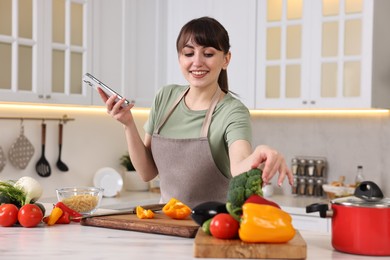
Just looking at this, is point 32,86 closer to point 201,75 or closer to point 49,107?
point 49,107

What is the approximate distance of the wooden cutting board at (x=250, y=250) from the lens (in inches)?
66.4

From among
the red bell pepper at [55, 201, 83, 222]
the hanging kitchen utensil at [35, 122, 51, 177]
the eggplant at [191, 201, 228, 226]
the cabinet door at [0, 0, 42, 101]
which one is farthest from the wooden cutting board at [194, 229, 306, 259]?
the hanging kitchen utensil at [35, 122, 51, 177]

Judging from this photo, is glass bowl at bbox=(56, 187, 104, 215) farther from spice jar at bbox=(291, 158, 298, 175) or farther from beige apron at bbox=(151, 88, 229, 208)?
spice jar at bbox=(291, 158, 298, 175)

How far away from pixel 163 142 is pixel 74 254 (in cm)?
94

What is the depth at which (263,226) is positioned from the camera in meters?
1.71

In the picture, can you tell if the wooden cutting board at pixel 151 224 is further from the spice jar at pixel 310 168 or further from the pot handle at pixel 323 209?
the spice jar at pixel 310 168

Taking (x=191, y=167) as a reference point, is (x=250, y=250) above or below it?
below

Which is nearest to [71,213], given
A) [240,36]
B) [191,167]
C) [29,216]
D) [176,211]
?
[29,216]

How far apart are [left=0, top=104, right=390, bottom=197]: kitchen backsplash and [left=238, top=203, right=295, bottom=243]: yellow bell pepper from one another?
2759 mm

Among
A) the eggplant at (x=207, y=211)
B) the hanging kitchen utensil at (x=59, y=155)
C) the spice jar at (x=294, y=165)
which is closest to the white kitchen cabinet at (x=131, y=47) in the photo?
the hanging kitchen utensil at (x=59, y=155)

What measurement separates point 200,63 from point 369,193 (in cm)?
85

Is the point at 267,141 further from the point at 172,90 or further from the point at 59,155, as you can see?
the point at 172,90

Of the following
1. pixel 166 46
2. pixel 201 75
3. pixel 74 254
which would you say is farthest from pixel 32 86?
pixel 74 254

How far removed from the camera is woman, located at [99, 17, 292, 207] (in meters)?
2.44
